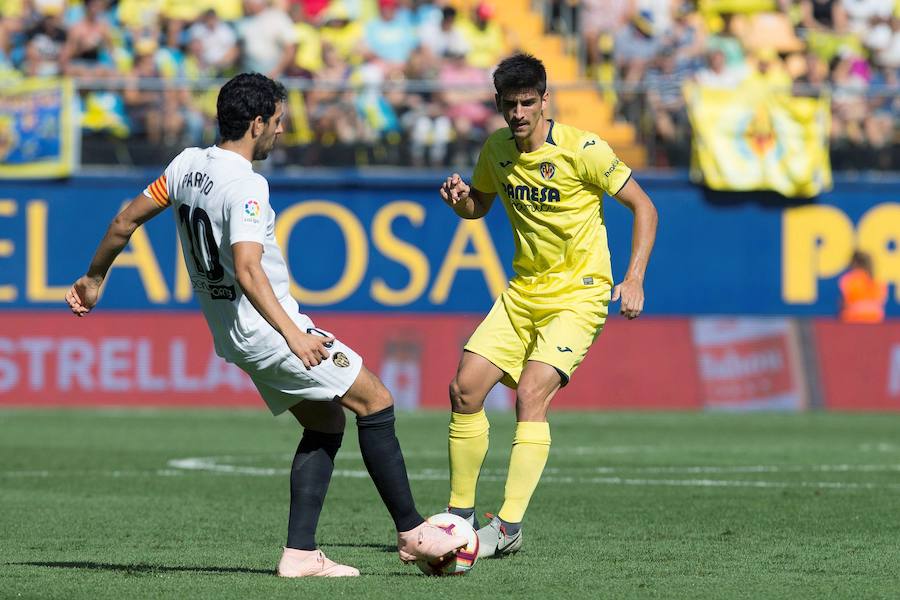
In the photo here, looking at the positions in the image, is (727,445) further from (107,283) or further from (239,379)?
(107,283)

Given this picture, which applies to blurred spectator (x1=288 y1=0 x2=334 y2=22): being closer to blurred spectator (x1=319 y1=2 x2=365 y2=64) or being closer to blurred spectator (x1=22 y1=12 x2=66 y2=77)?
blurred spectator (x1=319 y1=2 x2=365 y2=64)

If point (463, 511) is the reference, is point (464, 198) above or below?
above

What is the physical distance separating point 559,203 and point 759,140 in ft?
43.2

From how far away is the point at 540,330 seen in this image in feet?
26.3

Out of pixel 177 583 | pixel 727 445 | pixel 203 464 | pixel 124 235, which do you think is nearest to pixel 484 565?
pixel 177 583

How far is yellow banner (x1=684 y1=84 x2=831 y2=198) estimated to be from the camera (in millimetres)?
20359

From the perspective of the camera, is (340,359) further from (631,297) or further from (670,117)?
(670,117)

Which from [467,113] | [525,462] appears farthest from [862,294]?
[525,462]

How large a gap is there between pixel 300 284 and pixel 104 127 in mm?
3041

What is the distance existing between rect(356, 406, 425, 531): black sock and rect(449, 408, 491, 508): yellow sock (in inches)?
44.4

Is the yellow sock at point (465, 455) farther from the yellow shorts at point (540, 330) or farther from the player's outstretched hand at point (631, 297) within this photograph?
the player's outstretched hand at point (631, 297)

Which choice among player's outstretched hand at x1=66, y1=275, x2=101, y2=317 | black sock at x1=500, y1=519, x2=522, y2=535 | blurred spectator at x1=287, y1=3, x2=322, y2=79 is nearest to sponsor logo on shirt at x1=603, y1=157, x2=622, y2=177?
black sock at x1=500, y1=519, x2=522, y2=535

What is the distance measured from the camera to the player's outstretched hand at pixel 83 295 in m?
7.13

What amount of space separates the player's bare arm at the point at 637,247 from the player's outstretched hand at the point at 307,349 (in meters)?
1.63
